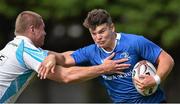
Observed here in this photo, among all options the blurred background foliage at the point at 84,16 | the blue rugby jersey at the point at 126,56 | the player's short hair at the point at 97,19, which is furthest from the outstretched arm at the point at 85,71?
the blurred background foliage at the point at 84,16

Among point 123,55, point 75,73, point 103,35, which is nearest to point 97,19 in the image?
point 103,35

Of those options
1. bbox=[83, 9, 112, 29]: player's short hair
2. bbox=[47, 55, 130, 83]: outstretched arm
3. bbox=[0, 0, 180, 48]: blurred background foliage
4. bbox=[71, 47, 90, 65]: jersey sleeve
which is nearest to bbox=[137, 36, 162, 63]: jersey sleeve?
bbox=[47, 55, 130, 83]: outstretched arm

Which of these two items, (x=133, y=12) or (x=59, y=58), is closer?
(x=59, y=58)

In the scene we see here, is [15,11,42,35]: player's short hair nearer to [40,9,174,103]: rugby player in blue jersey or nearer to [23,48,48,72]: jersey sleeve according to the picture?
[23,48,48,72]: jersey sleeve

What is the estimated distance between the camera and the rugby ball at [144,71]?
737cm

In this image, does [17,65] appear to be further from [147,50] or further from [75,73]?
[147,50]

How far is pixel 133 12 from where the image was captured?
12430 mm

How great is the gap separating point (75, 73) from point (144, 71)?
2.21ft

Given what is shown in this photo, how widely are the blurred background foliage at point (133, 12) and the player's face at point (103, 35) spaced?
4.85 m

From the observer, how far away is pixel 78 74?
7340 mm

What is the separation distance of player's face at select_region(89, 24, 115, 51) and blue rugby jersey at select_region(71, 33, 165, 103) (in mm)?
121

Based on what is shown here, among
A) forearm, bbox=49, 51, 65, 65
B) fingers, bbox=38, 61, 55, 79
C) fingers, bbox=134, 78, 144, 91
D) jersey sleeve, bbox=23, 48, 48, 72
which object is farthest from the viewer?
forearm, bbox=49, 51, 65, 65

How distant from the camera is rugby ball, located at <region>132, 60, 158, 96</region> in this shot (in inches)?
290

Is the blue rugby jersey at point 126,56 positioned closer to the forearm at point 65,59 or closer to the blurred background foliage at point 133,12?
the forearm at point 65,59
